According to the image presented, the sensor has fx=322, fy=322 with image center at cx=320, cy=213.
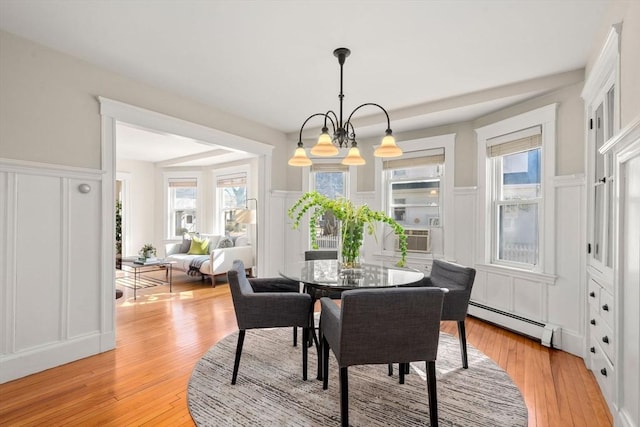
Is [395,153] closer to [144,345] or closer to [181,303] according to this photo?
[144,345]

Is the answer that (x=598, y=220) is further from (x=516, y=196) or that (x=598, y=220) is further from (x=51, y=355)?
(x=51, y=355)

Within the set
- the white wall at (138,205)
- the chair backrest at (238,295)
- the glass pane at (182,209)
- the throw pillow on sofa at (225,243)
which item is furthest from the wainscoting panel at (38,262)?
the white wall at (138,205)

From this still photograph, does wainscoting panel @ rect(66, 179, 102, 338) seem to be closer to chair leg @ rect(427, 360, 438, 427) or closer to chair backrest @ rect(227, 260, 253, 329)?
chair backrest @ rect(227, 260, 253, 329)

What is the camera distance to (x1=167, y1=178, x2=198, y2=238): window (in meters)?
7.73

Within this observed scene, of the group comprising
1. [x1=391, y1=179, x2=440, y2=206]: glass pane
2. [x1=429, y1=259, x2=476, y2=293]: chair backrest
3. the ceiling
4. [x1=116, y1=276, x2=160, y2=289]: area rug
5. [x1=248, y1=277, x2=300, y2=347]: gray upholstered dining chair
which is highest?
the ceiling

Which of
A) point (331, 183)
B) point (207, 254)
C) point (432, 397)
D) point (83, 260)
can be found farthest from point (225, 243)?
point (432, 397)

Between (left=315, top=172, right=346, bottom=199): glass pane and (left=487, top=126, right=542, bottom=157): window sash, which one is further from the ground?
(left=487, top=126, right=542, bottom=157): window sash

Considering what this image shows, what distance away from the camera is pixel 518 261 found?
3504mm

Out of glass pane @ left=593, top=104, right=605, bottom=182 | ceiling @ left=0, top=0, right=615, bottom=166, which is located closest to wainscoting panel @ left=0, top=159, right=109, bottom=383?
ceiling @ left=0, top=0, right=615, bottom=166

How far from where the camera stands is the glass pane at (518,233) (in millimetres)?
3373

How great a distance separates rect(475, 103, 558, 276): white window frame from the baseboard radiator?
46 centimetres

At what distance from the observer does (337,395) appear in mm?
2160

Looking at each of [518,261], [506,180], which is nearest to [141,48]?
[506,180]

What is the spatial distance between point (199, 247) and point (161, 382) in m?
4.32
